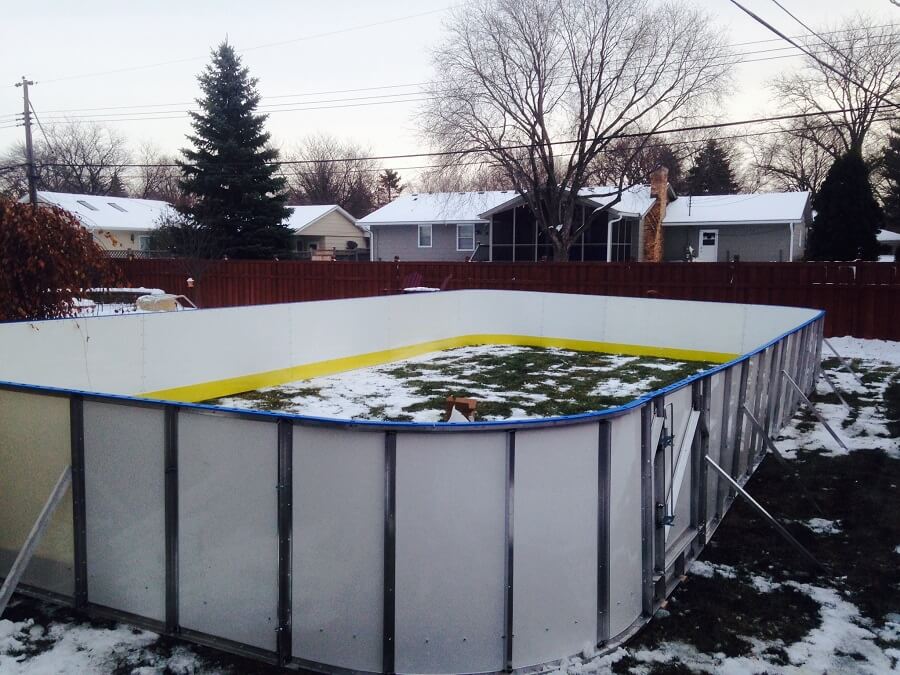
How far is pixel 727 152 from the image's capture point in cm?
5144

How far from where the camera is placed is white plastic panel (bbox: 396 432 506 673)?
332 cm

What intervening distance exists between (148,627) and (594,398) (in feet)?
23.0

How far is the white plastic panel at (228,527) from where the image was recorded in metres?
3.53

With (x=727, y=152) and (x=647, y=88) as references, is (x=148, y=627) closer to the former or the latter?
(x=647, y=88)

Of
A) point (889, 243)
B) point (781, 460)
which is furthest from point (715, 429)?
point (889, 243)

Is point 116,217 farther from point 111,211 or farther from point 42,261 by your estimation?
point 42,261

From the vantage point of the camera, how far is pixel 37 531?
4.02 meters

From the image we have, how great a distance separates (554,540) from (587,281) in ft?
51.5

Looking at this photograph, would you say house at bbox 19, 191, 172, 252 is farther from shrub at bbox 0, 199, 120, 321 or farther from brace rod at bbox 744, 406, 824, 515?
brace rod at bbox 744, 406, 824, 515

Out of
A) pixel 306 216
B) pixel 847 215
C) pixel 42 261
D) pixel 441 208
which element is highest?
pixel 306 216

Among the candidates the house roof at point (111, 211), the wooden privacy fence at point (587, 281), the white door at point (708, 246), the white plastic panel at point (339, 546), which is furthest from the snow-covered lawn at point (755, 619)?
the house roof at point (111, 211)

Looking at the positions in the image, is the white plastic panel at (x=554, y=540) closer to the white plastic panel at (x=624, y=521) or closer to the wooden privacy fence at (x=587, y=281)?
the white plastic panel at (x=624, y=521)

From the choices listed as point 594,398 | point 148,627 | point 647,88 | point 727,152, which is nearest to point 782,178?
point 727,152

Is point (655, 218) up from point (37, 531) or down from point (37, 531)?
up
